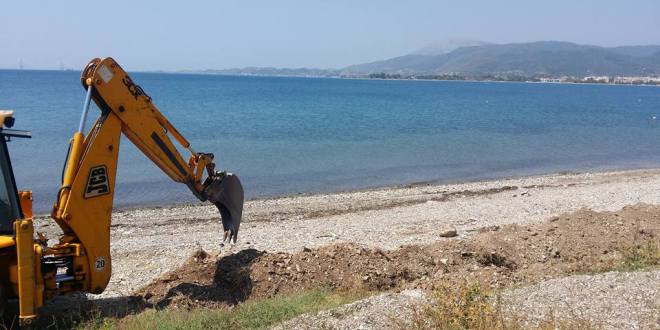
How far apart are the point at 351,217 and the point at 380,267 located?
285 inches

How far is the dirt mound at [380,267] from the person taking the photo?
9.50 m

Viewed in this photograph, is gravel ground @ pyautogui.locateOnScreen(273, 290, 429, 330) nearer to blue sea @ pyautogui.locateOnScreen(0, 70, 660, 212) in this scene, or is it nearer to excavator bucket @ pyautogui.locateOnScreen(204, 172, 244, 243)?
excavator bucket @ pyautogui.locateOnScreen(204, 172, 244, 243)

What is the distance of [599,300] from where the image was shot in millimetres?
7863

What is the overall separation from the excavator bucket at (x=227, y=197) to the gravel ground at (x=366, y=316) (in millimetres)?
2786

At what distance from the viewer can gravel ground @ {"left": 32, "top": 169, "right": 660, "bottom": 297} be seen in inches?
525

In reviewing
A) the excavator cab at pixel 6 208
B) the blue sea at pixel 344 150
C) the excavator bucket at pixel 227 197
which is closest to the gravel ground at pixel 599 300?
the excavator bucket at pixel 227 197

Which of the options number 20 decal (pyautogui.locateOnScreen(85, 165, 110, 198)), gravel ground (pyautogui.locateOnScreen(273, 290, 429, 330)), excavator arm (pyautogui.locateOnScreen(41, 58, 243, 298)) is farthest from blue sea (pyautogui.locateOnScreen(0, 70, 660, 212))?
gravel ground (pyautogui.locateOnScreen(273, 290, 429, 330))

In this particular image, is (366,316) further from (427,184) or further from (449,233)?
(427,184)

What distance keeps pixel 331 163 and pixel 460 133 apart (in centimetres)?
1886

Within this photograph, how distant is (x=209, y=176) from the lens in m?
9.48

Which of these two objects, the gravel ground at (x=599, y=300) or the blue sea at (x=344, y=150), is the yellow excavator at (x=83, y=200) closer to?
the gravel ground at (x=599, y=300)

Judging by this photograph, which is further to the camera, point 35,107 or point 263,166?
point 35,107

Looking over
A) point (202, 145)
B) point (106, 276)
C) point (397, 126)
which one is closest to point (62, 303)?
point (106, 276)

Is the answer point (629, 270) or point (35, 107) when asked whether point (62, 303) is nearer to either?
point (629, 270)
